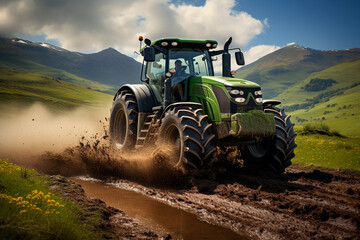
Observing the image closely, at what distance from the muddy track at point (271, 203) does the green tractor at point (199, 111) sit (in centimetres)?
66

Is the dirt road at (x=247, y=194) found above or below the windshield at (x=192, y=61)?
below

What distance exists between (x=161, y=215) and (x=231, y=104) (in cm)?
309

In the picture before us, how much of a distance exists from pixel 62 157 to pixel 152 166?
368 centimetres

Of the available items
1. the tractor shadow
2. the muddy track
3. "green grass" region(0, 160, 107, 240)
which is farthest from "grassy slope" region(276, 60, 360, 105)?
"green grass" region(0, 160, 107, 240)

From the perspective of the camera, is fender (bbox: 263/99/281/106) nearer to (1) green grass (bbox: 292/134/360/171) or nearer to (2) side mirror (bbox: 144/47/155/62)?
(1) green grass (bbox: 292/134/360/171)

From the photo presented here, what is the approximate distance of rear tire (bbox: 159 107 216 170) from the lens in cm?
625

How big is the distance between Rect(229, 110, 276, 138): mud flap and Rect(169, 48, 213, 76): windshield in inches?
93.0

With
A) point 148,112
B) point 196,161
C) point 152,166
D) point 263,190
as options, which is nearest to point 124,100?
point 148,112

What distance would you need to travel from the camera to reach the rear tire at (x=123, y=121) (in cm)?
911

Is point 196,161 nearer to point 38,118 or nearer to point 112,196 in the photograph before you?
point 112,196

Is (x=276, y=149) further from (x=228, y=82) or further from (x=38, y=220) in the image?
(x=38, y=220)

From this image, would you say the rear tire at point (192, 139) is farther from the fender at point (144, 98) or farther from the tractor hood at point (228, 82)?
the fender at point (144, 98)

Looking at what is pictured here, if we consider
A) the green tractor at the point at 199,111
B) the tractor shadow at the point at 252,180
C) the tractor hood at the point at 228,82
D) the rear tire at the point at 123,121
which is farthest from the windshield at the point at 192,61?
the tractor shadow at the point at 252,180

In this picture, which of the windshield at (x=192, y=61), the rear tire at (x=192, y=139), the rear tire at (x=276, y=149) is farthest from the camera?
the windshield at (x=192, y=61)
